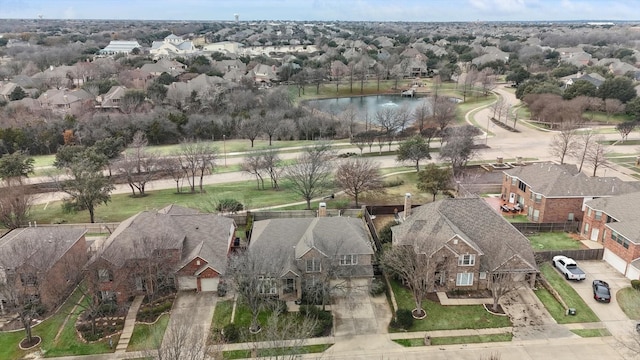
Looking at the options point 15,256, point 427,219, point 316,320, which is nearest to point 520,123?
point 427,219

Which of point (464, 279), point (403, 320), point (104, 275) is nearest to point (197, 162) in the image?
point (104, 275)

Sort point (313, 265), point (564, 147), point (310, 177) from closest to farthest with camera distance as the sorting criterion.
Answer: point (313, 265)
point (310, 177)
point (564, 147)

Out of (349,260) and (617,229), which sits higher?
(617,229)

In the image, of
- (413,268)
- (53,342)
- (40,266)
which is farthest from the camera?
(413,268)

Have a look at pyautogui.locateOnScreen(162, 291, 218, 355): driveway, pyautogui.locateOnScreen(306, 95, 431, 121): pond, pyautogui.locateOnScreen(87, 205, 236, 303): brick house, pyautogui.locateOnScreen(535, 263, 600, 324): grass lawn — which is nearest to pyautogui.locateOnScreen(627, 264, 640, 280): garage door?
pyautogui.locateOnScreen(535, 263, 600, 324): grass lawn

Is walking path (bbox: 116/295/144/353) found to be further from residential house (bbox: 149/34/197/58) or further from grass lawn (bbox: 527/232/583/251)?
residential house (bbox: 149/34/197/58)

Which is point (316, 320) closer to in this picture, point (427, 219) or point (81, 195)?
point (427, 219)

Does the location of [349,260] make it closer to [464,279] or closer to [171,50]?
[464,279]
